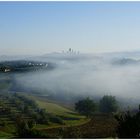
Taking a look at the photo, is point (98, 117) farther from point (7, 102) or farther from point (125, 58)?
point (7, 102)

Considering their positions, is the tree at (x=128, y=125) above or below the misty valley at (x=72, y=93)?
below

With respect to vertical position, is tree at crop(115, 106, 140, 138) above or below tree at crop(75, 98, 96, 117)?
below

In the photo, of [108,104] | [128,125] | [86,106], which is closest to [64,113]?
[86,106]

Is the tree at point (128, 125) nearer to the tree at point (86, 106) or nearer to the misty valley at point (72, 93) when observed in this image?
the misty valley at point (72, 93)

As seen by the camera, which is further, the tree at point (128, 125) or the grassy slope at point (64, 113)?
the grassy slope at point (64, 113)

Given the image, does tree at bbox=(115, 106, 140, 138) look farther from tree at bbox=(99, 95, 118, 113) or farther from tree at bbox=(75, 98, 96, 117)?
tree at bbox=(75, 98, 96, 117)

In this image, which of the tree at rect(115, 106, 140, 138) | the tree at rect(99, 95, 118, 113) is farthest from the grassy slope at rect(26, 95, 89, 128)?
the tree at rect(115, 106, 140, 138)

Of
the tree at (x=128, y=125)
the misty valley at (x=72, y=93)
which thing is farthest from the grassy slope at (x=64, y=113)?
the tree at (x=128, y=125)
